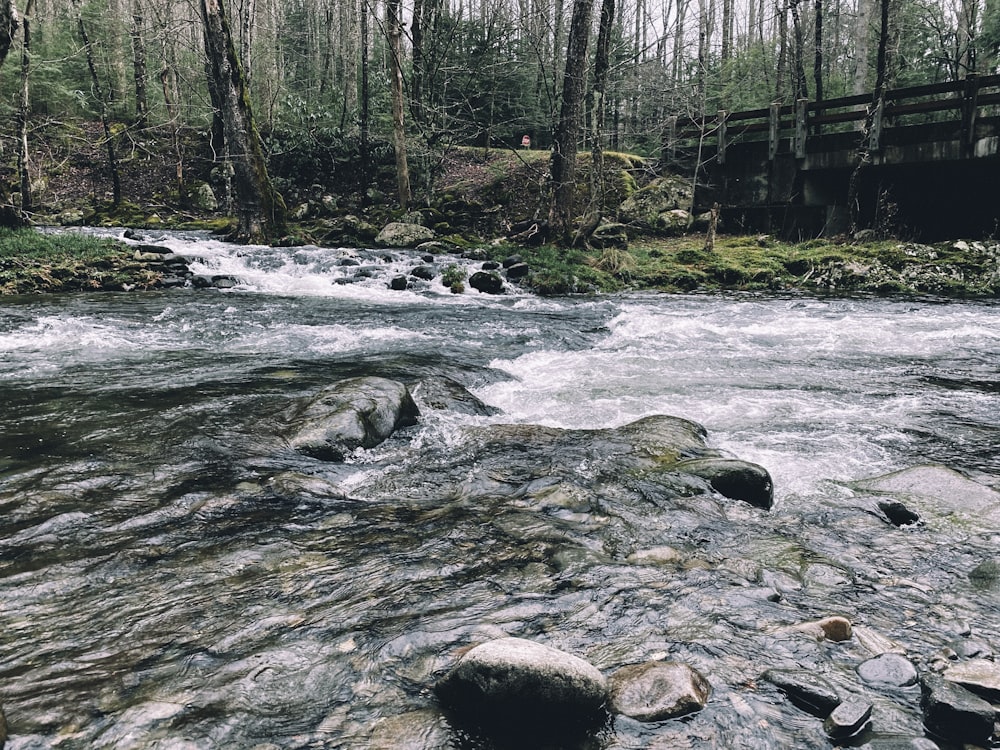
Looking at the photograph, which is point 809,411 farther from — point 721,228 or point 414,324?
point 721,228

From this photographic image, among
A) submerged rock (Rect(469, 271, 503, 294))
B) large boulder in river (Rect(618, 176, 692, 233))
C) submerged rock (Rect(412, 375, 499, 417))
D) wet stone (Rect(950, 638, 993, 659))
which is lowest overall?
wet stone (Rect(950, 638, 993, 659))

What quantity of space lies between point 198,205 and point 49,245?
466 inches

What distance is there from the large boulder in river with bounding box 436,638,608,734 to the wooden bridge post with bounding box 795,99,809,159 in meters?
18.9

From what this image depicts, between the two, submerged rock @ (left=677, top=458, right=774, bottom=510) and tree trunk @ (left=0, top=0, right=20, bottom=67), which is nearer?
submerged rock @ (left=677, top=458, right=774, bottom=510)

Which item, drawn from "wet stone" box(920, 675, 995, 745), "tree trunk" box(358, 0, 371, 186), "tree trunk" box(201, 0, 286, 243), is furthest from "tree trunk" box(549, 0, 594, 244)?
"wet stone" box(920, 675, 995, 745)

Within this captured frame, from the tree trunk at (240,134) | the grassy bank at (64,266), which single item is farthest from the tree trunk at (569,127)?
the grassy bank at (64,266)

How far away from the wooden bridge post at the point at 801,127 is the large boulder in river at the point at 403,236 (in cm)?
1033

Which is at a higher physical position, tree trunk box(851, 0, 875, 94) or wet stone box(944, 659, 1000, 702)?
tree trunk box(851, 0, 875, 94)

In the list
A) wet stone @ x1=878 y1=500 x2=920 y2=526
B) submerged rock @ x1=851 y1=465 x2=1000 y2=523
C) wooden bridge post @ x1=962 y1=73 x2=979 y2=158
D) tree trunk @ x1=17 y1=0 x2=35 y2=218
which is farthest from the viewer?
tree trunk @ x1=17 y1=0 x2=35 y2=218

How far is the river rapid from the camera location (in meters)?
2.04

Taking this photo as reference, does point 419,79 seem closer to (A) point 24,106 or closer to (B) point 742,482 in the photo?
(A) point 24,106

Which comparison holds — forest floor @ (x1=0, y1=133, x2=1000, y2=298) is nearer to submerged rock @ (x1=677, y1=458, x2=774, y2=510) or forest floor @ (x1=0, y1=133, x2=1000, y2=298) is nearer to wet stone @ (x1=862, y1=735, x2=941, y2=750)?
submerged rock @ (x1=677, y1=458, x2=774, y2=510)

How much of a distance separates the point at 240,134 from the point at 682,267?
11.3 m

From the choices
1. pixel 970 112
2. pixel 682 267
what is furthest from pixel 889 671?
pixel 970 112
